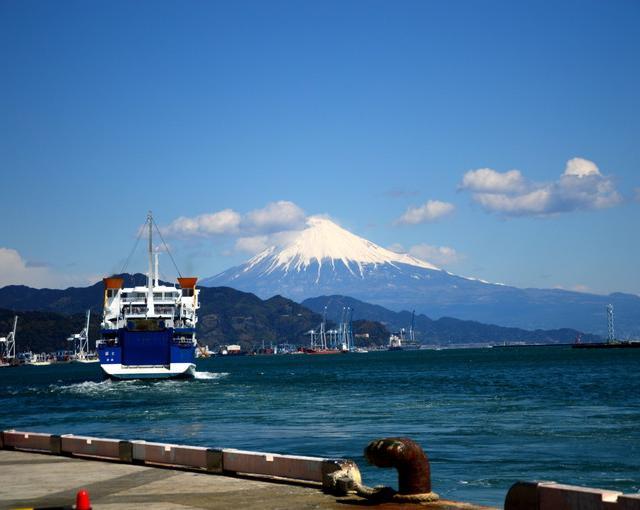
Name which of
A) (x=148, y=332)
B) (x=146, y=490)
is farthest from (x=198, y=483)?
(x=148, y=332)

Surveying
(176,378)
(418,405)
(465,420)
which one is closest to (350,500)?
(465,420)

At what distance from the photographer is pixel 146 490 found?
19078 millimetres

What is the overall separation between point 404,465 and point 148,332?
86.4 meters

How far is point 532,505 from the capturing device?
1463cm

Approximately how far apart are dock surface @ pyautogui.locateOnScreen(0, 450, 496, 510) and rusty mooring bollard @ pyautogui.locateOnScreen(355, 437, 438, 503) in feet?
1.09

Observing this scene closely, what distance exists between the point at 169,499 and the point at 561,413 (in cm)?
3877

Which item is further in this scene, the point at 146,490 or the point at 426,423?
the point at 426,423

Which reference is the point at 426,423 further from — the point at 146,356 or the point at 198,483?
the point at 146,356

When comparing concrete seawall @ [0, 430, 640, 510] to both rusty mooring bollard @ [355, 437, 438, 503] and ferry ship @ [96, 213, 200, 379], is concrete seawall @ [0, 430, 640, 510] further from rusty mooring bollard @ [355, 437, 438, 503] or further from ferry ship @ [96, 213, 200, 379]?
ferry ship @ [96, 213, 200, 379]

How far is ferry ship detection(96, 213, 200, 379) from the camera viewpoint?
102m

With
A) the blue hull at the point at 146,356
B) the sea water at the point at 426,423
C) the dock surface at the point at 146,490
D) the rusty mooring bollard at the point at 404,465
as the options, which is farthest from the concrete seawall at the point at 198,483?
the blue hull at the point at 146,356

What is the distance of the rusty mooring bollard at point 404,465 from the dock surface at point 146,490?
331mm

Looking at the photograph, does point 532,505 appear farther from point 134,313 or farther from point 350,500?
point 134,313

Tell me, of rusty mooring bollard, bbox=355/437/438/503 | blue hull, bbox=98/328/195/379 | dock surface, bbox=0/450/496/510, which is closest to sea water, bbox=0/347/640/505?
rusty mooring bollard, bbox=355/437/438/503
